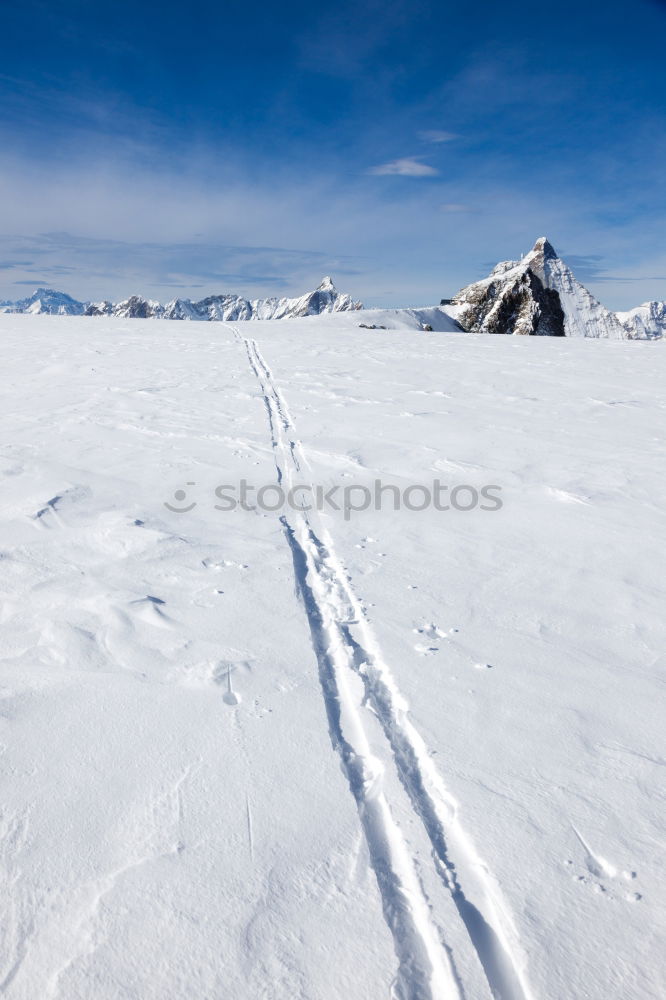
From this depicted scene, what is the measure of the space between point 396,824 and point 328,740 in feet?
1.80


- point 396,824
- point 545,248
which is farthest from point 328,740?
point 545,248

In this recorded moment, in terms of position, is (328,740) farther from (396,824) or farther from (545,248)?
(545,248)

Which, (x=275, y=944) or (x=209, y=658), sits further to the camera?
(x=209, y=658)

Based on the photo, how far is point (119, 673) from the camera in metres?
3.32

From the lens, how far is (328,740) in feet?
9.46

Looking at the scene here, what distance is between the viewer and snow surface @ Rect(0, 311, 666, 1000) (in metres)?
2.01

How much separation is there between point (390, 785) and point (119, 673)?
1.65 meters

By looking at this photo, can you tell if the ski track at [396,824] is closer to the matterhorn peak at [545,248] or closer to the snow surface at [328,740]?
the snow surface at [328,740]

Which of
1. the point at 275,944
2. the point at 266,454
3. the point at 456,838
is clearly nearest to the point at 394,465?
the point at 266,454

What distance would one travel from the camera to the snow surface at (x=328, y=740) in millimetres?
2008

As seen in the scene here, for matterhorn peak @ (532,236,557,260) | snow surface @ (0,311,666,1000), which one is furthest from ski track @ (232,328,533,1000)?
matterhorn peak @ (532,236,557,260)

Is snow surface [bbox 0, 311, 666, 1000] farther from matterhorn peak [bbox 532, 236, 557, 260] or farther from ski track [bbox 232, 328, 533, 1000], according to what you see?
matterhorn peak [bbox 532, 236, 557, 260]

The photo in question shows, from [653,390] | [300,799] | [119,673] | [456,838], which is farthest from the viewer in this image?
[653,390]

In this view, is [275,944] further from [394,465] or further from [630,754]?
[394,465]
